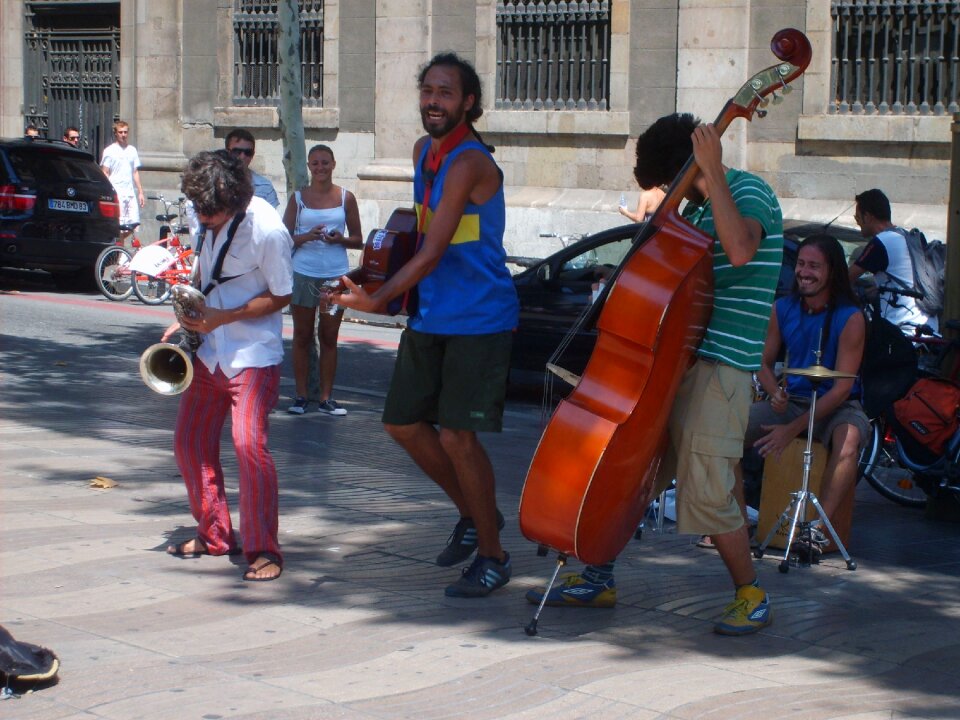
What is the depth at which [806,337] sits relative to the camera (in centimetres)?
677

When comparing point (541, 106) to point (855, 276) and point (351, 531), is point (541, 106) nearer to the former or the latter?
point (855, 276)

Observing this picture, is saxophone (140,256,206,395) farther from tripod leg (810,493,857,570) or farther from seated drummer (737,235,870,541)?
tripod leg (810,493,857,570)

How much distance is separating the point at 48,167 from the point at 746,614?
47.1 ft

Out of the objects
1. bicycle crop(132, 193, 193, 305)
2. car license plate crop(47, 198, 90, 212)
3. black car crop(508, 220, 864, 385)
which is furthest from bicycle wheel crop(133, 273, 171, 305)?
black car crop(508, 220, 864, 385)

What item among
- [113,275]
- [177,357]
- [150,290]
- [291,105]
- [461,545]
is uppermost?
[291,105]

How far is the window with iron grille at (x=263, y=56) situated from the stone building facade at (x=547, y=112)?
111mm

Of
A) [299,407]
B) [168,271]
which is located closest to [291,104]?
[299,407]

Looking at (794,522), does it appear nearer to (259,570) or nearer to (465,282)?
(465,282)

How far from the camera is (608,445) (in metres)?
4.86

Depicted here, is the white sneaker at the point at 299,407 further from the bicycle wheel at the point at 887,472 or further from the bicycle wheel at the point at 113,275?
the bicycle wheel at the point at 113,275

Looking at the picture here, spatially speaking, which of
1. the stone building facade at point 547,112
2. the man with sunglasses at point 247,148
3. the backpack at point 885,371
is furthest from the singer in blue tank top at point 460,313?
the stone building facade at point 547,112

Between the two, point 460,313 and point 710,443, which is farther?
point 460,313

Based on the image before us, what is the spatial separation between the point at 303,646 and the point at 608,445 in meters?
1.24

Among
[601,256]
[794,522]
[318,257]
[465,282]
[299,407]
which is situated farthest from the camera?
[601,256]
